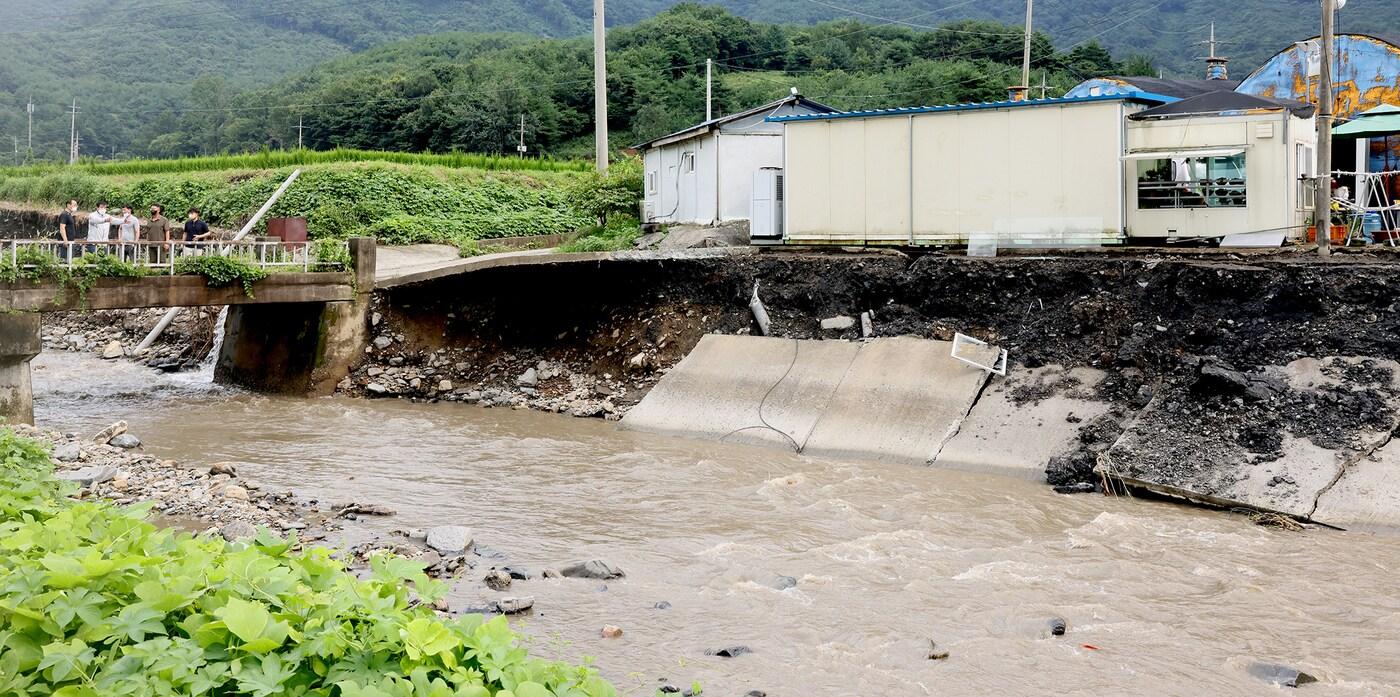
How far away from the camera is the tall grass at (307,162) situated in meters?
36.1

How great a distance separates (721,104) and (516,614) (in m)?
53.9

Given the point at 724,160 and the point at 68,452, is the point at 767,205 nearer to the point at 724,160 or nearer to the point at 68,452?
the point at 724,160

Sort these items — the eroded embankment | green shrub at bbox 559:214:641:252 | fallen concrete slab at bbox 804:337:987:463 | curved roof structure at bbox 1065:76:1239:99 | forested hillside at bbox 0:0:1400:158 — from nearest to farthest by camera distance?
1. the eroded embankment
2. fallen concrete slab at bbox 804:337:987:463
3. curved roof structure at bbox 1065:76:1239:99
4. green shrub at bbox 559:214:641:252
5. forested hillside at bbox 0:0:1400:158

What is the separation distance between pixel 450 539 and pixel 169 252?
35.9ft

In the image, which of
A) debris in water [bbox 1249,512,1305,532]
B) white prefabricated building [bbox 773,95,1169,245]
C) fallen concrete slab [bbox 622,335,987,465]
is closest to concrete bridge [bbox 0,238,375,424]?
fallen concrete slab [bbox 622,335,987,465]

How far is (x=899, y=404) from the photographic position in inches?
621

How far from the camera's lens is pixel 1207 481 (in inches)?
496

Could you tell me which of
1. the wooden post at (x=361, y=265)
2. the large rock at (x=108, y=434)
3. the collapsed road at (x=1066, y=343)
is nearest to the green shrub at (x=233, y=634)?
the collapsed road at (x=1066, y=343)

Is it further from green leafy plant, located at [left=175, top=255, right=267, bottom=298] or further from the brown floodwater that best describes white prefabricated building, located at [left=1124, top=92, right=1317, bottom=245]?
green leafy plant, located at [left=175, top=255, right=267, bottom=298]

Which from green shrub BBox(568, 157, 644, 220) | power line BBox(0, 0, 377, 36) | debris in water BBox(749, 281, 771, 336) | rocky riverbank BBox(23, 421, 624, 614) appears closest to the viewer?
rocky riverbank BBox(23, 421, 624, 614)

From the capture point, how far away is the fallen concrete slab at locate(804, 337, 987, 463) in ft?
49.5

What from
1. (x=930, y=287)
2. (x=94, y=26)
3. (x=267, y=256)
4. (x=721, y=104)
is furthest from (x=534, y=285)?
(x=94, y=26)

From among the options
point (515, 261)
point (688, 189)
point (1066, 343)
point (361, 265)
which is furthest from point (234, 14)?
point (1066, 343)

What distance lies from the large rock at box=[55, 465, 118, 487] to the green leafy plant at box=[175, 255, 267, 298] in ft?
23.9
